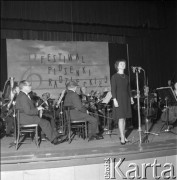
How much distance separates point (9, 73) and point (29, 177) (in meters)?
6.43

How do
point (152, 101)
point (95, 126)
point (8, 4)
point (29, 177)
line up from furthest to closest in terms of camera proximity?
point (8, 4) < point (152, 101) < point (95, 126) < point (29, 177)

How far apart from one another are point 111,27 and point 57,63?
2.18 metres

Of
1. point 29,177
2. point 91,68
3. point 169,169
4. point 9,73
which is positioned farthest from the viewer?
point 91,68

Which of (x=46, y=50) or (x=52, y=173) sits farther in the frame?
(x=46, y=50)

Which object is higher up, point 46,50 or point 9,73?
point 46,50

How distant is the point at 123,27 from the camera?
9.35 m

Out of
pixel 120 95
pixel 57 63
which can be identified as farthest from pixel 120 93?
pixel 57 63

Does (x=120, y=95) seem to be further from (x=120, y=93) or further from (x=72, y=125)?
(x=72, y=125)

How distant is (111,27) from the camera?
30.2 feet

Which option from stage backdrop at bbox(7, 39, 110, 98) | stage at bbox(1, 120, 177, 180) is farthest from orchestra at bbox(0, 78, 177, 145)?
stage backdrop at bbox(7, 39, 110, 98)

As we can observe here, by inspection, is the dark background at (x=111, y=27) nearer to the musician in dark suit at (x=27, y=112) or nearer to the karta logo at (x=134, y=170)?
the musician in dark suit at (x=27, y=112)

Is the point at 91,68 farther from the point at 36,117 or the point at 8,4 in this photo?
the point at 36,117

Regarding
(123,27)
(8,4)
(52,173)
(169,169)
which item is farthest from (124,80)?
(123,27)

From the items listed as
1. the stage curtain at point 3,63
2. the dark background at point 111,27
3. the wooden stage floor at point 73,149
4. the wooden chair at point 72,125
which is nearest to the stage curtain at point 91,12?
the dark background at point 111,27
